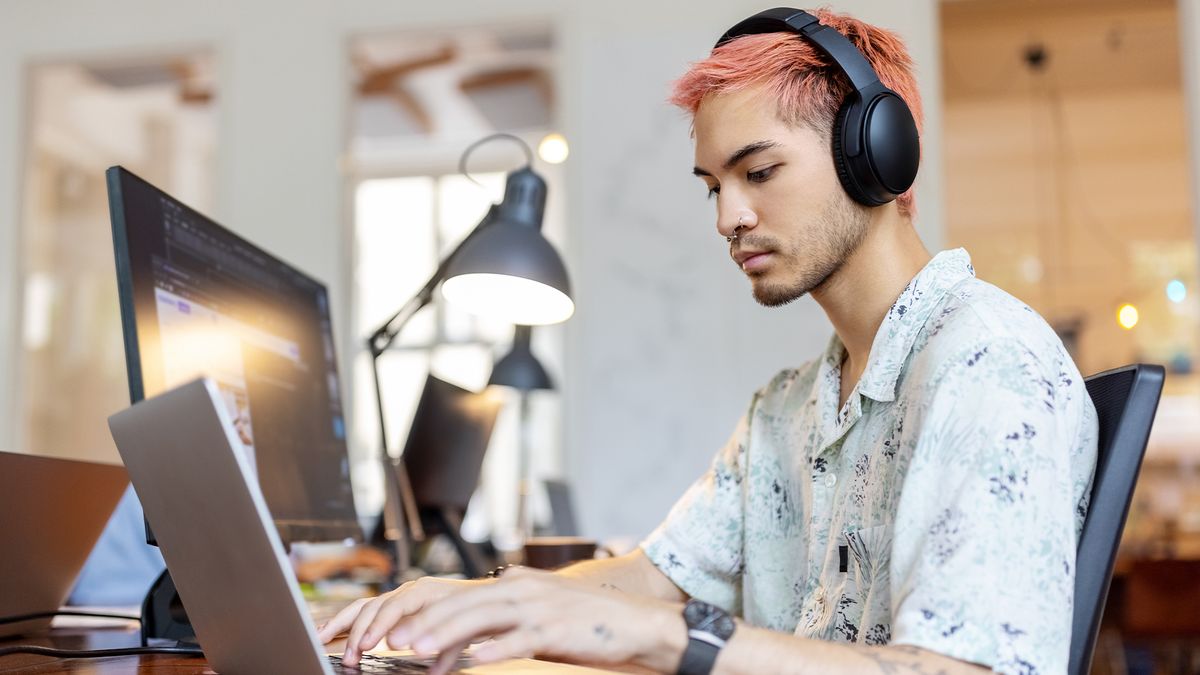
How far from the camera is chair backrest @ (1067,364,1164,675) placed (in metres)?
0.88

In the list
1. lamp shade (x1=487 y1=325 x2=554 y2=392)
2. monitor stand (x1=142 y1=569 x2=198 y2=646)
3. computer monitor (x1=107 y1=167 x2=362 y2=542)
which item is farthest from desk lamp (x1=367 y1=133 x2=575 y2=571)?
lamp shade (x1=487 y1=325 x2=554 y2=392)

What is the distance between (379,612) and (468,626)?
22 cm

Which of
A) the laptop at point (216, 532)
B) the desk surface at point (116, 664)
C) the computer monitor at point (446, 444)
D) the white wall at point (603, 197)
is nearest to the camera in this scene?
the laptop at point (216, 532)

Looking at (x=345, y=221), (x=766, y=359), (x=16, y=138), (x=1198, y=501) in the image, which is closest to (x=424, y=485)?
(x=766, y=359)

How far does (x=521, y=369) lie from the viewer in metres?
2.80

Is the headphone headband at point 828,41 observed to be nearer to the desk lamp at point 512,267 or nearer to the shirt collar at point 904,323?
the shirt collar at point 904,323

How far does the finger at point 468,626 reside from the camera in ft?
2.24

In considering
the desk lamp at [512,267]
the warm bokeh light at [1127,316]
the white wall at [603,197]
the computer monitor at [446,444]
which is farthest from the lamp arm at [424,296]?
the white wall at [603,197]

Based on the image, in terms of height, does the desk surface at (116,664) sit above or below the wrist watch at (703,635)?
below

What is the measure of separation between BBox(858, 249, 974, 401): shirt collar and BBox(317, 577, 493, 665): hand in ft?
1.33

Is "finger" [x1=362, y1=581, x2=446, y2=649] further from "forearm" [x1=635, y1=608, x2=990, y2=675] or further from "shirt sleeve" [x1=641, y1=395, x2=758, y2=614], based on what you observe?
"shirt sleeve" [x1=641, y1=395, x2=758, y2=614]

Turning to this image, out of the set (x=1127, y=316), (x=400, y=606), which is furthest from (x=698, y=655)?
(x=1127, y=316)

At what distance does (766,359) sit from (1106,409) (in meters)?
3.04

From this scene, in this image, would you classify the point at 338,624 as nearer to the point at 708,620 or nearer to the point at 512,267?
the point at 708,620
